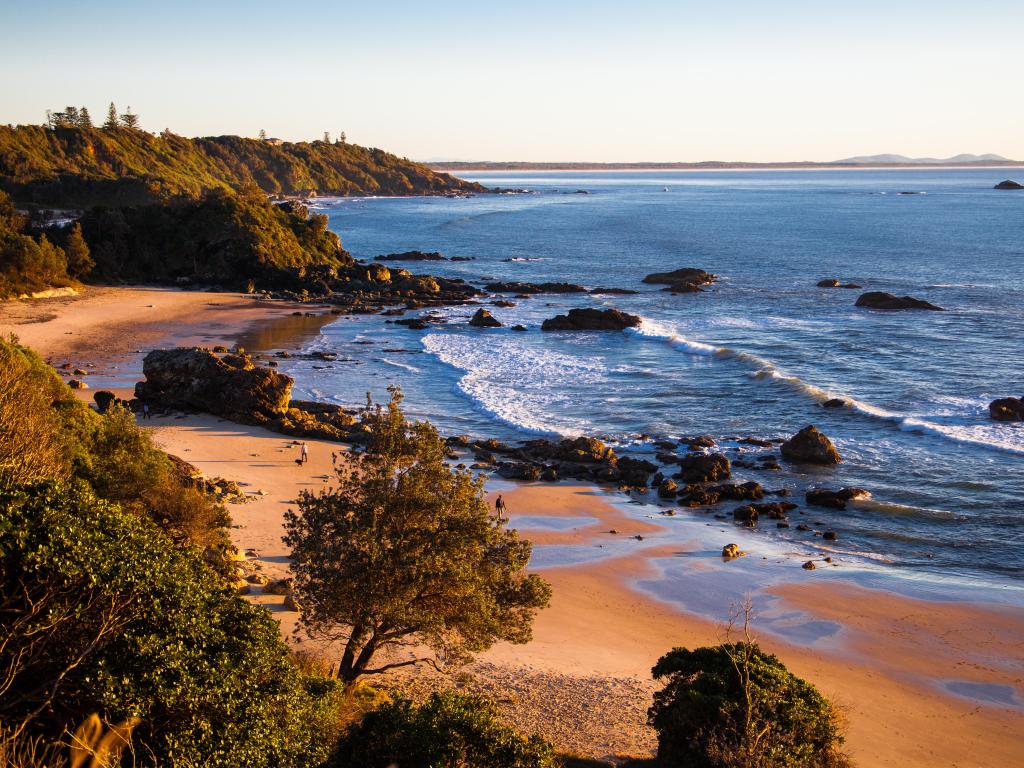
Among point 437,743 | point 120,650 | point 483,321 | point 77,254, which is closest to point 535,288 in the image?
point 483,321

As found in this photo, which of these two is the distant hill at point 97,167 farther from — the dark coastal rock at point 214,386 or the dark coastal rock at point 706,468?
the dark coastal rock at point 706,468

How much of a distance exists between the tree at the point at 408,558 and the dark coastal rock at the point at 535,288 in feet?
221

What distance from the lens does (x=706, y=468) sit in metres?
34.2

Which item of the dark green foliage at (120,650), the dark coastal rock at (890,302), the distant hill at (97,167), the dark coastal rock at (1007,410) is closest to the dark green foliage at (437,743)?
the dark green foliage at (120,650)

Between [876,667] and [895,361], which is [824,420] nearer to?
[895,361]

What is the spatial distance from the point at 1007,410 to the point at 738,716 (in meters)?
32.9

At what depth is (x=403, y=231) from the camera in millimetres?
144500

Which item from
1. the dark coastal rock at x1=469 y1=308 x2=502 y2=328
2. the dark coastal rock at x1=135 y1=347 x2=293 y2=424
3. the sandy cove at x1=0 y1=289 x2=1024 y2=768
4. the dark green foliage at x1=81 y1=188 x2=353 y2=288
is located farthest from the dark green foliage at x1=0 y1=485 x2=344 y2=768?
the dark green foliage at x1=81 y1=188 x2=353 y2=288

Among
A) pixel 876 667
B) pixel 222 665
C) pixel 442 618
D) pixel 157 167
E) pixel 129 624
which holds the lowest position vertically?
pixel 876 667

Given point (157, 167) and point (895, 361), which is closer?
point (895, 361)

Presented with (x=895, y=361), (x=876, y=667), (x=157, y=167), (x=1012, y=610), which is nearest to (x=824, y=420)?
(x=895, y=361)

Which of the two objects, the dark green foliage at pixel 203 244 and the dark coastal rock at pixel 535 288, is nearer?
the dark green foliage at pixel 203 244

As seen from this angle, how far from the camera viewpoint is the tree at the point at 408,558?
15484mm

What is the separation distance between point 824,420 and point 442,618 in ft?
100
